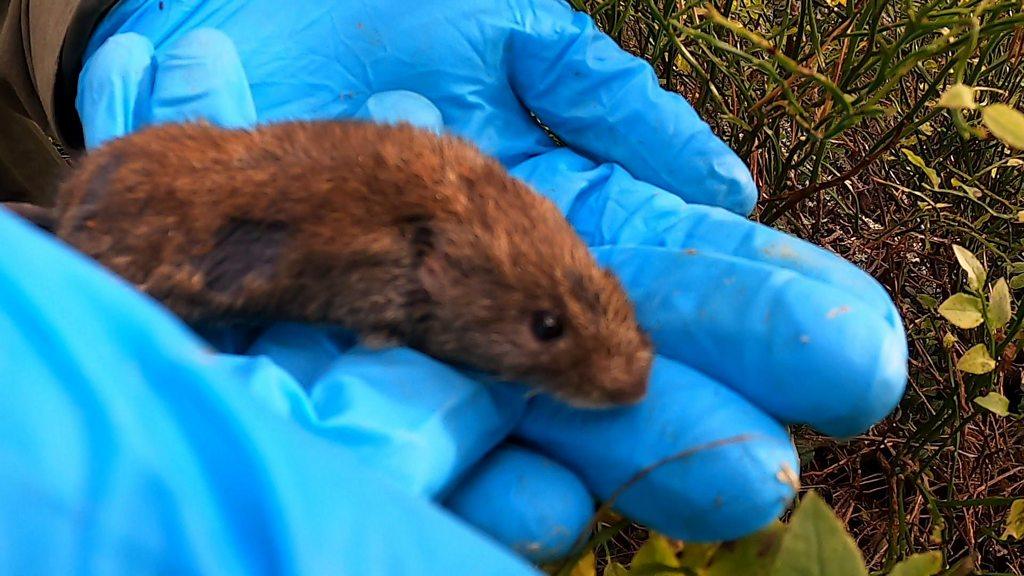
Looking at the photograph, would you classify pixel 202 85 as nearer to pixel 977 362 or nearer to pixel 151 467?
pixel 151 467

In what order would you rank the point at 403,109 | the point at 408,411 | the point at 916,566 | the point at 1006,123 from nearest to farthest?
the point at 916,566 < the point at 1006,123 < the point at 408,411 < the point at 403,109

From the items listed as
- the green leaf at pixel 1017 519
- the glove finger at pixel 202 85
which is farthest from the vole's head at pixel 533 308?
the green leaf at pixel 1017 519

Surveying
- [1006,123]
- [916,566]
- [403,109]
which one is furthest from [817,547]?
[403,109]

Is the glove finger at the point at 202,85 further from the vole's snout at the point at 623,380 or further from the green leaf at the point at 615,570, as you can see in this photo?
the green leaf at the point at 615,570

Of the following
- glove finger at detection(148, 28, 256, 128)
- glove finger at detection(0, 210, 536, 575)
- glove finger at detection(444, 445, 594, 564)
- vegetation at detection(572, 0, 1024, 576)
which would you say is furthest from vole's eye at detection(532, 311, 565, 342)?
glove finger at detection(148, 28, 256, 128)

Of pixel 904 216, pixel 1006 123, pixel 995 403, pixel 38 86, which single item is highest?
pixel 1006 123

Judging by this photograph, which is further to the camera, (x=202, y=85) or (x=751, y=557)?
(x=202, y=85)
